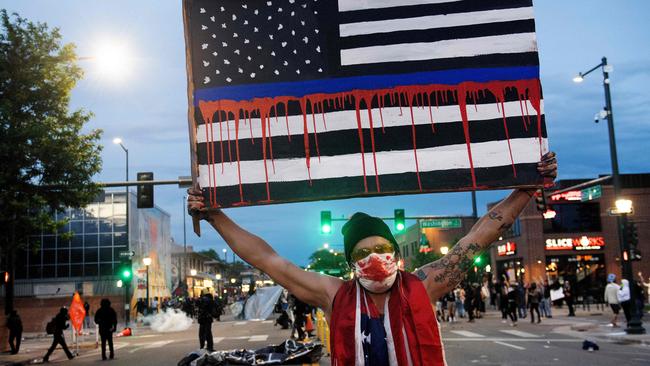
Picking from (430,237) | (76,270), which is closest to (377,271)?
(76,270)

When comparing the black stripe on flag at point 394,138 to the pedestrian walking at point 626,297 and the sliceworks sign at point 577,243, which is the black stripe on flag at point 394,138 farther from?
the sliceworks sign at point 577,243

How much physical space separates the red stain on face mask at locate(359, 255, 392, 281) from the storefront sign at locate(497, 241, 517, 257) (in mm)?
53884

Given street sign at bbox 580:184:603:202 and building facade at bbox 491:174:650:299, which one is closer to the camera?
street sign at bbox 580:184:603:202

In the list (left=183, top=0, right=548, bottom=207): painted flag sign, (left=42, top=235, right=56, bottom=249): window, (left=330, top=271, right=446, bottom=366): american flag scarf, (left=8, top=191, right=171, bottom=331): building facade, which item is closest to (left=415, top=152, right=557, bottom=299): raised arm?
(left=183, top=0, right=548, bottom=207): painted flag sign

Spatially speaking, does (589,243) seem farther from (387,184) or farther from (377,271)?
(377,271)

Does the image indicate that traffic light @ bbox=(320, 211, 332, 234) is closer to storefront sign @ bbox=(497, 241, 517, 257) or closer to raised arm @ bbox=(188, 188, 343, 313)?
storefront sign @ bbox=(497, 241, 517, 257)

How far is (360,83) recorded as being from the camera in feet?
13.4

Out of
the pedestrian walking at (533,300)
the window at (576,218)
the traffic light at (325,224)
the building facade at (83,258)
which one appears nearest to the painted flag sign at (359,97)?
the pedestrian walking at (533,300)

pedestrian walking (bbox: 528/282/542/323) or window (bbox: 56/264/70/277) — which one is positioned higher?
window (bbox: 56/264/70/277)

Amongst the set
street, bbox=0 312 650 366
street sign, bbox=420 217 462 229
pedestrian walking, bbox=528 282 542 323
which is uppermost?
street sign, bbox=420 217 462 229

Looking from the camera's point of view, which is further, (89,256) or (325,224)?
(89,256)

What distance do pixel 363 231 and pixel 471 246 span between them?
701 mm

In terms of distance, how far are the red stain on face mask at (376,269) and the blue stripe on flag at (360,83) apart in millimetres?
1350

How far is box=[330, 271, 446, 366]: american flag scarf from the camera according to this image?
2.98 metres
